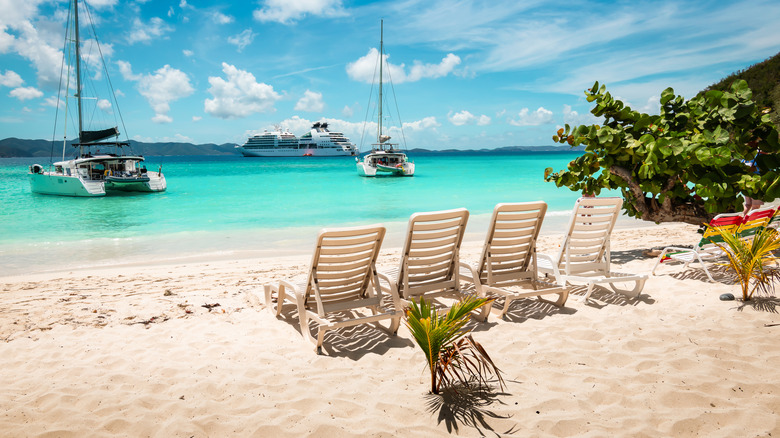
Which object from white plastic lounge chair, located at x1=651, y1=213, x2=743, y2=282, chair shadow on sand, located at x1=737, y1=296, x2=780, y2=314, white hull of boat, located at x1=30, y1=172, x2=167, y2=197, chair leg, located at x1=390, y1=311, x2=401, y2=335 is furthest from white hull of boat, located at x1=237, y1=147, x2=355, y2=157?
chair shadow on sand, located at x1=737, y1=296, x2=780, y2=314

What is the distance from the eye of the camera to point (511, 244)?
4445mm

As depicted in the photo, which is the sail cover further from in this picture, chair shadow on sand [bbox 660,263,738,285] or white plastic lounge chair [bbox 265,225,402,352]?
chair shadow on sand [bbox 660,263,738,285]

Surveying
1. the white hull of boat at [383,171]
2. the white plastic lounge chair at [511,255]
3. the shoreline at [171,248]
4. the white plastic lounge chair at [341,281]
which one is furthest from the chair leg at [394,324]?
the white hull of boat at [383,171]

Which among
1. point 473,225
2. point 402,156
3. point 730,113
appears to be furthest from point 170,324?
point 402,156

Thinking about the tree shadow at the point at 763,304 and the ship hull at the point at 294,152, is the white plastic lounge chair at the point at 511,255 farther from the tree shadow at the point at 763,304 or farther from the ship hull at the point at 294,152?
the ship hull at the point at 294,152

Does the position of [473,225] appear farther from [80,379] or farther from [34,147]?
[34,147]

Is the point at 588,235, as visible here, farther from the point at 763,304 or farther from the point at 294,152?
the point at 294,152

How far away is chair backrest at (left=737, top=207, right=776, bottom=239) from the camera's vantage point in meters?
5.09

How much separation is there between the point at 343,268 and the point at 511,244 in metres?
1.67

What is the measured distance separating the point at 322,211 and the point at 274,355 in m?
15.8

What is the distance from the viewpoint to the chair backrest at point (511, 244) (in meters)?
4.28

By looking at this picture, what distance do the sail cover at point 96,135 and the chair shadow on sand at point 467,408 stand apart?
27.9 m

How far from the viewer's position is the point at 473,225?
14031 millimetres

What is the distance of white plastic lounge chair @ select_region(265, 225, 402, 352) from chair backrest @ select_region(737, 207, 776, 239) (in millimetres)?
3958
